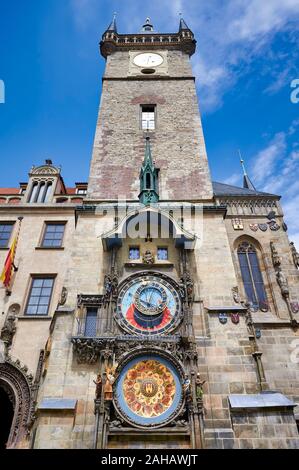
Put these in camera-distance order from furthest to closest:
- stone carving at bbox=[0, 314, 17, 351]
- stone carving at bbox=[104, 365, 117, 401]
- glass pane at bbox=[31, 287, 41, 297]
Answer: glass pane at bbox=[31, 287, 41, 297]
stone carving at bbox=[0, 314, 17, 351]
stone carving at bbox=[104, 365, 117, 401]

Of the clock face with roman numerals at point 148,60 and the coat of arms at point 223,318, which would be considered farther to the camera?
the clock face with roman numerals at point 148,60

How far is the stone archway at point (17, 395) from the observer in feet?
32.7

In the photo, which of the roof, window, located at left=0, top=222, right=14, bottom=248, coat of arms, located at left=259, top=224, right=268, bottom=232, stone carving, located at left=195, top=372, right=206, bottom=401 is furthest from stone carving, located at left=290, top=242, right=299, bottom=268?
window, located at left=0, top=222, right=14, bottom=248

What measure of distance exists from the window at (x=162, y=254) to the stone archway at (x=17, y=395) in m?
5.57

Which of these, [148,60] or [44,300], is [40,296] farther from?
[148,60]

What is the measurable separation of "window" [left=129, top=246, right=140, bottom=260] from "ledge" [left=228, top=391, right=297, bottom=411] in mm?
4791

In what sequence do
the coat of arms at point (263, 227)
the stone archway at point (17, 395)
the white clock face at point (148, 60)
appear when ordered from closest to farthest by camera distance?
the stone archway at point (17, 395)
the coat of arms at point (263, 227)
the white clock face at point (148, 60)

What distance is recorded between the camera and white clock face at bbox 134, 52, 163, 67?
2089 cm

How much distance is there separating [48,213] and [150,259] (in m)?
7.15

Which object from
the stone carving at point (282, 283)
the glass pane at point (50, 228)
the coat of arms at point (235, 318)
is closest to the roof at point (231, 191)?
the stone carving at point (282, 283)

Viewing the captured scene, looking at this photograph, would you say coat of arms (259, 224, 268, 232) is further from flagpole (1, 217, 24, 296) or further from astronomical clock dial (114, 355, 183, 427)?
flagpole (1, 217, 24, 296)

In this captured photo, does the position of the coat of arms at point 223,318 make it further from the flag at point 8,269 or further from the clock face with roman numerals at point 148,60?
the clock face with roman numerals at point 148,60

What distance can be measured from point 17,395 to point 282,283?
30.8ft
